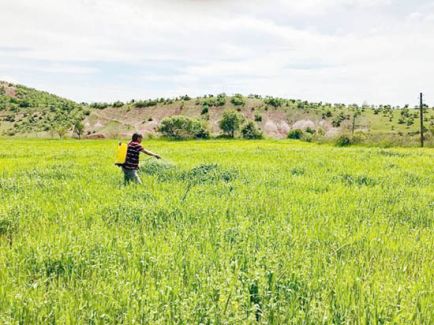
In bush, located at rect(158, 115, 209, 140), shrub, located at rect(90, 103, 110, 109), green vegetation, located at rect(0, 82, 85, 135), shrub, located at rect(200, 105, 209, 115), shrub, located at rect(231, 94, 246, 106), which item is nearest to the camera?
bush, located at rect(158, 115, 209, 140)

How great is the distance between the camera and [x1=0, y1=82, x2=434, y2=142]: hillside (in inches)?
3659

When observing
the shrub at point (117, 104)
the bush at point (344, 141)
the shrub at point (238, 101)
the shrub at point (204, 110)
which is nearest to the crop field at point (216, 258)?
the bush at point (344, 141)

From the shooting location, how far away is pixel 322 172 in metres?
15.3

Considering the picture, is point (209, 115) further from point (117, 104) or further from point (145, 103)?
point (117, 104)

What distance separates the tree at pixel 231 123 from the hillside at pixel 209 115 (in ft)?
30.9

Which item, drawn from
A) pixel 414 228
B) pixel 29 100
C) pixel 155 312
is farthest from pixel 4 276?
pixel 29 100

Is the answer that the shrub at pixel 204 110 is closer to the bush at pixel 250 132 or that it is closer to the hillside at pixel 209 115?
the hillside at pixel 209 115

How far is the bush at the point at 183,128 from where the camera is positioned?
70188 mm

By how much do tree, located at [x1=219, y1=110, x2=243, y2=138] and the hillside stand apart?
942 cm

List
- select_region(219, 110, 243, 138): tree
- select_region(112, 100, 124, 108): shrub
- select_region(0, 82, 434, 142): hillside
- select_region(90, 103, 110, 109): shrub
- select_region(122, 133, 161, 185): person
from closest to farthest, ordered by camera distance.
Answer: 1. select_region(122, 133, 161, 185): person
2. select_region(219, 110, 243, 138): tree
3. select_region(0, 82, 434, 142): hillside
4. select_region(112, 100, 124, 108): shrub
5. select_region(90, 103, 110, 109): shrub

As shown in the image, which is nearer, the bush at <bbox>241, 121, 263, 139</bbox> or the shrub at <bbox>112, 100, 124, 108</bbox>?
the bush at <bbox>241, 121, 263, 139</bbox>

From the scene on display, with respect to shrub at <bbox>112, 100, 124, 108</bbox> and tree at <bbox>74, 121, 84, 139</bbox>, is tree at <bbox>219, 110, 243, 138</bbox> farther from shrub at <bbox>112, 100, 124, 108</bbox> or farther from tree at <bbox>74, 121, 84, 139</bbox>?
shrub at <bbox>112, 100, 124, 108</bbox>

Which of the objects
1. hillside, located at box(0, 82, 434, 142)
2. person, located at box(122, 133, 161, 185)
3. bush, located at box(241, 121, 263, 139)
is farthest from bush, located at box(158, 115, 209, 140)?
person, located at box(122, 133, 161, 185)

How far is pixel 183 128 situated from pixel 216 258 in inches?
2641
